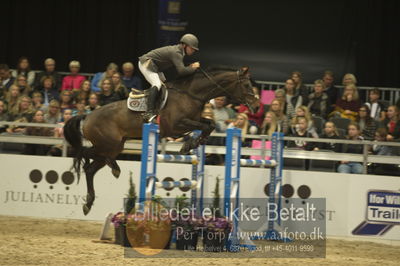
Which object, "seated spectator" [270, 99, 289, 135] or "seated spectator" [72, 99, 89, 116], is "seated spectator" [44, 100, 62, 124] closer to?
"seated spectator" [72, 99, 89, 116]

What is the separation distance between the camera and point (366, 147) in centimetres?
922

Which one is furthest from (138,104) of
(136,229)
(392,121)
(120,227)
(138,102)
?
(392,121)

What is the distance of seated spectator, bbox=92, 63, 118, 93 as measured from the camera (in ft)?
36.7

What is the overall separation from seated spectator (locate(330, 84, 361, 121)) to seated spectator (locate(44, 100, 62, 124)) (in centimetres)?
422

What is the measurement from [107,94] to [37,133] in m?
1.21

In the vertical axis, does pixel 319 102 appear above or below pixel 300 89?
below

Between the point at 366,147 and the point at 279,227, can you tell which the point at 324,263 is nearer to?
the point at 279,227

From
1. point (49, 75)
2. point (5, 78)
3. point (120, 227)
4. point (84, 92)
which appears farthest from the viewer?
point (5, 78)

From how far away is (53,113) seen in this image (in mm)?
10633

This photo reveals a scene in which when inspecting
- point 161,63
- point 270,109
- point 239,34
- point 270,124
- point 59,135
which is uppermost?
point 239,34

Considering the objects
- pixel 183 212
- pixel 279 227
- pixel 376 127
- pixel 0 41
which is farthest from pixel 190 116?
pixel 0 41

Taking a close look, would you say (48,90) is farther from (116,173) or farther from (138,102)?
(138,102)

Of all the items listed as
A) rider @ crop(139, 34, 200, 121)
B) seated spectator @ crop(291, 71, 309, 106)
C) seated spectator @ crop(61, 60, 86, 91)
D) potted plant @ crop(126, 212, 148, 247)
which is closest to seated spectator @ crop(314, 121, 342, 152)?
seated spectator @ crop(291, 71, 309, 106)

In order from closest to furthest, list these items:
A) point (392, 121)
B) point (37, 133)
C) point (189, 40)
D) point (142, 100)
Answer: point (189, 40) → point (142, 100) → point (392, 121) → point (37, 133)
